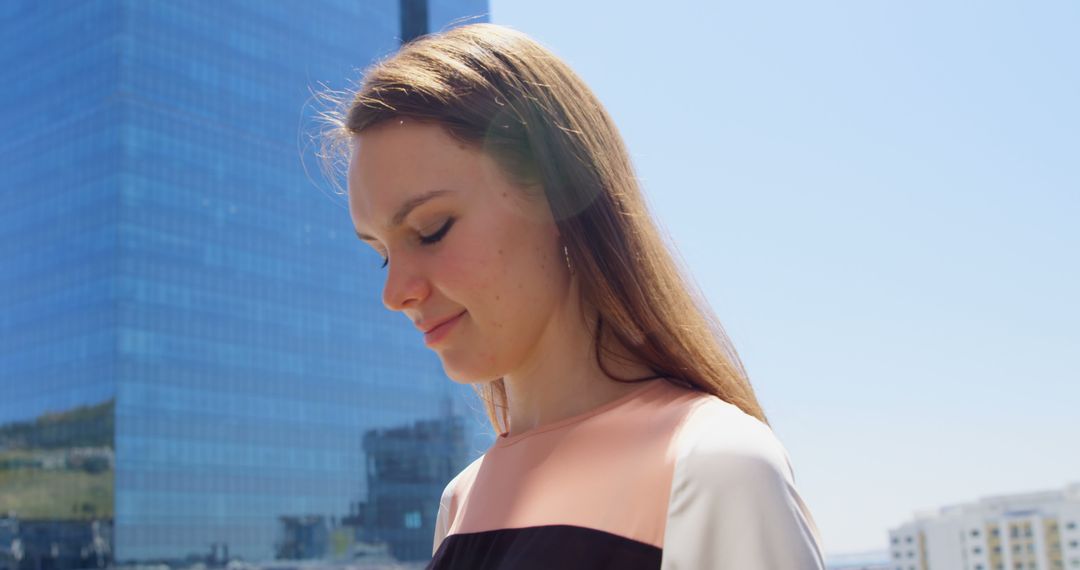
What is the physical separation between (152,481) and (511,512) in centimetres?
4343

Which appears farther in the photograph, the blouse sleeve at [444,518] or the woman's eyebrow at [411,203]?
the blouse sleeve at [444,518]

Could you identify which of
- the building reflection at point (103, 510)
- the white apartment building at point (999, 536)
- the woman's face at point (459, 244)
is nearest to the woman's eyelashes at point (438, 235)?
the woman's face at point (459, 244)

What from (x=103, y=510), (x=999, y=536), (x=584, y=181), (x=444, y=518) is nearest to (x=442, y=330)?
(x=584, y=181)

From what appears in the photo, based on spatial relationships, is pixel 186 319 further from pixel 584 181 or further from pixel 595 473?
pixel 595 473

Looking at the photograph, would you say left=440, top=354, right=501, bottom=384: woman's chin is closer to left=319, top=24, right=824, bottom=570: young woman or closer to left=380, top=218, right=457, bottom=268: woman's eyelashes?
left=319, top=24, right=824, bottom=570: young woman

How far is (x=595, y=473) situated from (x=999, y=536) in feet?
230

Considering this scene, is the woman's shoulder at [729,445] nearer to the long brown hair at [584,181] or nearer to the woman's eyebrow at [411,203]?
the long brown hair at [584,181]

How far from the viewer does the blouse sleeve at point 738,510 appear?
798mm

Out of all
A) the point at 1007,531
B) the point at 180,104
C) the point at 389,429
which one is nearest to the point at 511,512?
the point at 180,104

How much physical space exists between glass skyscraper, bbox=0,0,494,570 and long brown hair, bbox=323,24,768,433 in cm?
3861

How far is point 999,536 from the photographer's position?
6438 cm

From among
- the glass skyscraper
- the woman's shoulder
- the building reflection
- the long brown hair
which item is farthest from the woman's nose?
the building reflection

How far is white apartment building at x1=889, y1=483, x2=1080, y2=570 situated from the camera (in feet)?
200

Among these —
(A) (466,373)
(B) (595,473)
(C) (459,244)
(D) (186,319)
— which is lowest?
(B) (595,473)
